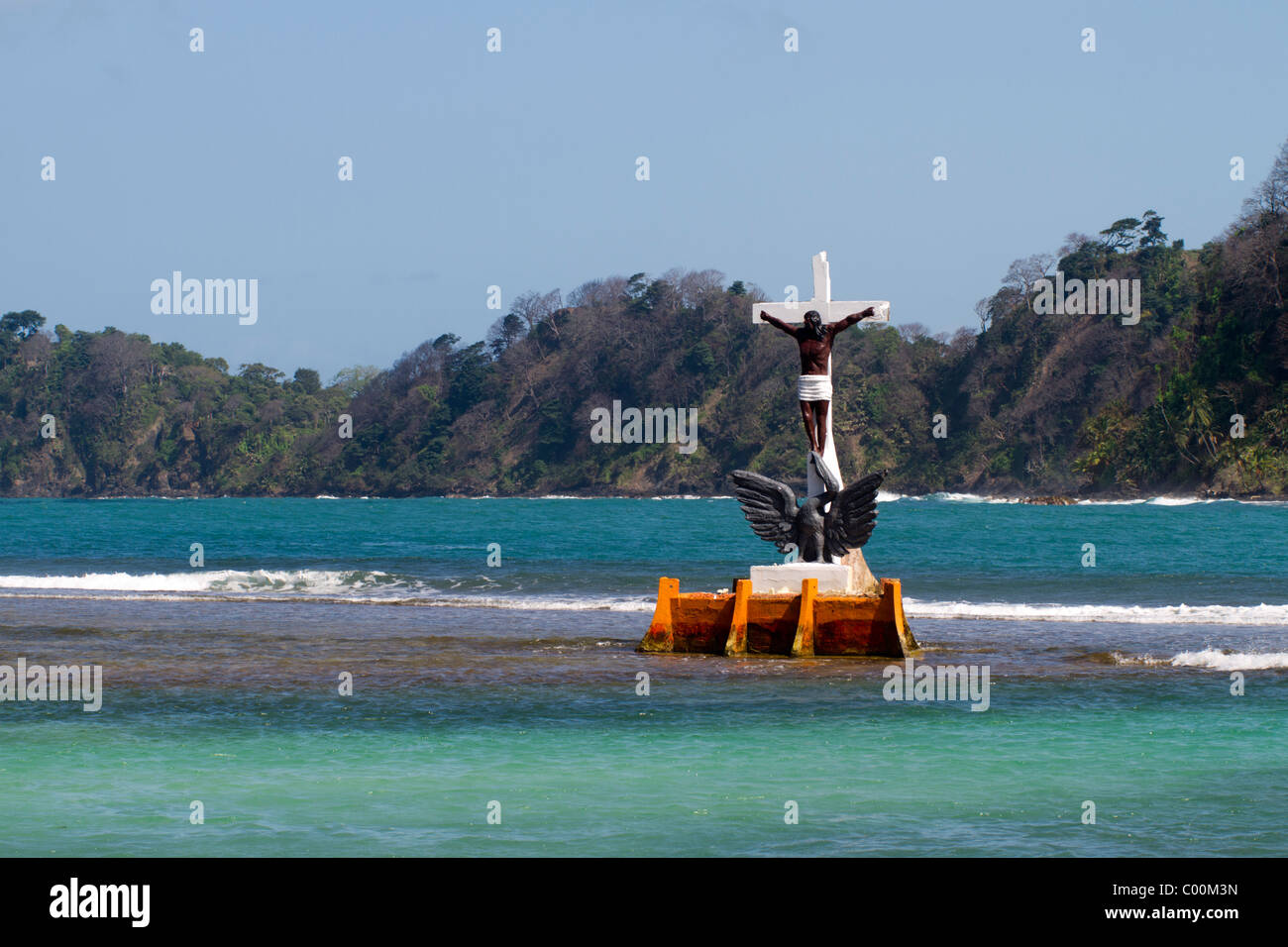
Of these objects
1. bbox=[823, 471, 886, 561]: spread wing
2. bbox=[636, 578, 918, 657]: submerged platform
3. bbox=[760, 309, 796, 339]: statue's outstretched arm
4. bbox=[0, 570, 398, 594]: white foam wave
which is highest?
bbox=[760, 309, 796, 339]: statue's outstretched arm

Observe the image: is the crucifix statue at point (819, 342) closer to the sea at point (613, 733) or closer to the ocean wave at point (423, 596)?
the sea at point (613, 733)

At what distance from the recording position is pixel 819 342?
18.3 meters

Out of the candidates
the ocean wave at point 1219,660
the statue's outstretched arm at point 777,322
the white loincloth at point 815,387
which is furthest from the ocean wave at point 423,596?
the statue's outstretched arm at point 777,322

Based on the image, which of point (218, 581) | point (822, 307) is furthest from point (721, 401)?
point (822, 307)

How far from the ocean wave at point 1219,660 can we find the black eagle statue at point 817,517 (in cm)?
389

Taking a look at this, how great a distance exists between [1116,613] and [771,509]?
10032mm

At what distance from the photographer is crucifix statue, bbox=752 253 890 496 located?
18344 millimetres

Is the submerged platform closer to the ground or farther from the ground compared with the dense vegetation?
closer to the ground

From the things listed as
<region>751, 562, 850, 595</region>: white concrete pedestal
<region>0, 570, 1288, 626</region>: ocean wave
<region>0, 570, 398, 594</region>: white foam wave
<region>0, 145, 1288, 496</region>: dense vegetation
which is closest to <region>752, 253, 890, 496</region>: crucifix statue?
<region>751, 562, 850, 595</region>: white concrete pedestal

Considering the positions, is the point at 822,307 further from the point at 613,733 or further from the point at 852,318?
the point at 613,733

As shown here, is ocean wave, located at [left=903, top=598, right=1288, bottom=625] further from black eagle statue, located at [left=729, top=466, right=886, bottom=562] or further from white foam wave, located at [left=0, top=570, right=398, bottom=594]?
white foam wave, located at [left=0, top=570, right=398, bottom=594]

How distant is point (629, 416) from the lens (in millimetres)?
152000

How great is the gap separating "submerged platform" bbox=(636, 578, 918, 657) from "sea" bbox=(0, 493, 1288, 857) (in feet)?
1.12

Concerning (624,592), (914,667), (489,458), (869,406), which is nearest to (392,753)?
(914,667)
